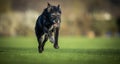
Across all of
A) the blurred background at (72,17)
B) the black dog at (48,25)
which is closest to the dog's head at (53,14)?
the black dog at (48,25)

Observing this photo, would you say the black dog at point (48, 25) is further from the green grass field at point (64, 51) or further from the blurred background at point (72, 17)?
the blurred background at point (72, 17)

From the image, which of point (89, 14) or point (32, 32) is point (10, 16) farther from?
point (89, 14)

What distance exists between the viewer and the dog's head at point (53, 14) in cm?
677

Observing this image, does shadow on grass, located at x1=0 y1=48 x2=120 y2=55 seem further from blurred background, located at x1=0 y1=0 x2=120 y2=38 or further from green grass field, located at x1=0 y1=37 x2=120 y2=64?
blurred background, located at x1=0 y1=0 x2=120 y2=38

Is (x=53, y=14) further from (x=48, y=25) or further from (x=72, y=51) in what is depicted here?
(x=72, y=51)

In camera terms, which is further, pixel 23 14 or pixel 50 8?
pixel 23 14

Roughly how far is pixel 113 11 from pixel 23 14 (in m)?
1.70

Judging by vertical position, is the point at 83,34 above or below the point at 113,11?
below

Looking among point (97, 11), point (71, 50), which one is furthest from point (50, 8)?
point (97, 11)

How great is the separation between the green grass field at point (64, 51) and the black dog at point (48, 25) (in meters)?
0.20

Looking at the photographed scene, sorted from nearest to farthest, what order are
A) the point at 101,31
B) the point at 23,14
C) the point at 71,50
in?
the point at 71,50 < the point at 23,14 < the point at 101,31

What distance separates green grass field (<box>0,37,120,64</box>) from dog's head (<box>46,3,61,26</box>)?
0.53 meters

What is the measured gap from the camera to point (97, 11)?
26.0 feet

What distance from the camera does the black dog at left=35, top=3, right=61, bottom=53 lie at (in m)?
6.79
